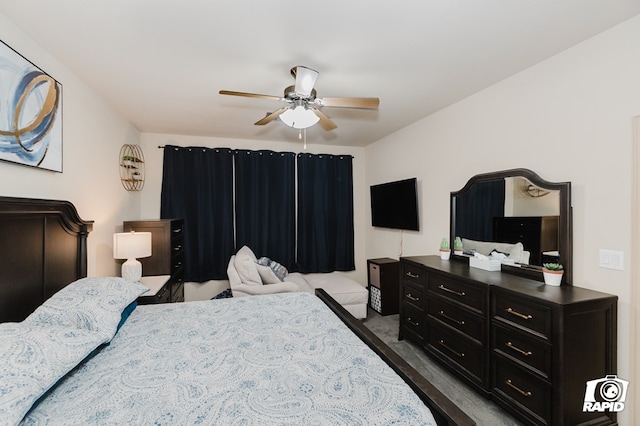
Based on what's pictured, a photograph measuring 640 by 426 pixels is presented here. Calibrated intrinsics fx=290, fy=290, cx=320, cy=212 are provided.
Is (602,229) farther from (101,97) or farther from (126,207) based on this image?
(126,207)

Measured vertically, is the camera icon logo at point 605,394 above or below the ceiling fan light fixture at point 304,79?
below

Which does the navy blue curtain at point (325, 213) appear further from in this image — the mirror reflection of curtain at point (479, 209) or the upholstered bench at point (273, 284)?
the mirror reflection of curtain at point (479, 209)

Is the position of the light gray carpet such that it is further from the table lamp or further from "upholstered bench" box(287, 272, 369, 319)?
the table lamp

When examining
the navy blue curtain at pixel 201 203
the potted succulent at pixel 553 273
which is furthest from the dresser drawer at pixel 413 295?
the navy blue curtain at pixel 201 203

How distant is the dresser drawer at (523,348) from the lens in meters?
1.80

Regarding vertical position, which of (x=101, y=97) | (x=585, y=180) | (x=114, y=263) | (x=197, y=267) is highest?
(x=101, y=97)

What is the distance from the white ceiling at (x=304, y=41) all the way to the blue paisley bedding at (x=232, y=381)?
1854mm

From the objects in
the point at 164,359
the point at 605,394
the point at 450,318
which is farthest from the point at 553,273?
the point at 164,359

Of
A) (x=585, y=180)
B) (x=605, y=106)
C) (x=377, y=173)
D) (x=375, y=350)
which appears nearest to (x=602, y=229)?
(x=585, y=180)

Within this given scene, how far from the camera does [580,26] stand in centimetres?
181

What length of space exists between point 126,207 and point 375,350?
3.42 metres

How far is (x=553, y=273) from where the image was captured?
2059 millimetres

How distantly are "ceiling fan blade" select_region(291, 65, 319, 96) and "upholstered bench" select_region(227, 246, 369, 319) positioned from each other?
2.03 m

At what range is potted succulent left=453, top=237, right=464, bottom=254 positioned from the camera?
300 centimetres
